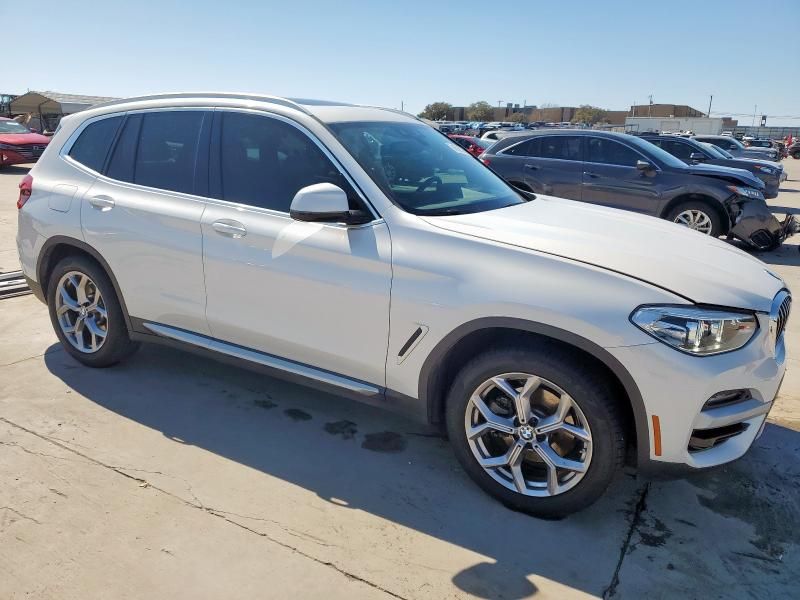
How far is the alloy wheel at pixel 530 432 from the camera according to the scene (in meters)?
2.65

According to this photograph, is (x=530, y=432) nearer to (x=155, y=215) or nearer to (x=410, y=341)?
(x=410, y=341)

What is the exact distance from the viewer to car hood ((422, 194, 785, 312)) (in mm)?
2557

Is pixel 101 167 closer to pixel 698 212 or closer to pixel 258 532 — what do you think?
pixel 258 532

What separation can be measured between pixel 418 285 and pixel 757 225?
7556mm

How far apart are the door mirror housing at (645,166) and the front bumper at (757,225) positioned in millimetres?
1192

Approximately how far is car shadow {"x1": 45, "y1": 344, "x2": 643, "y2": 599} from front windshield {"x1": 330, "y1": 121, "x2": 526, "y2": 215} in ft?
4.43

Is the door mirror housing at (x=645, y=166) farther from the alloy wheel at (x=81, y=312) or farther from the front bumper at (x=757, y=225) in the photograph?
the alloy wheel at (x=81, y=312)

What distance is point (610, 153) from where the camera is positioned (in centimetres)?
923

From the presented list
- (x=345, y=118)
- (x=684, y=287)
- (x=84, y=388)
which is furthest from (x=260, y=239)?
(x=684, y=287)

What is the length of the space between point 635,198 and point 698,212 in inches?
34.9

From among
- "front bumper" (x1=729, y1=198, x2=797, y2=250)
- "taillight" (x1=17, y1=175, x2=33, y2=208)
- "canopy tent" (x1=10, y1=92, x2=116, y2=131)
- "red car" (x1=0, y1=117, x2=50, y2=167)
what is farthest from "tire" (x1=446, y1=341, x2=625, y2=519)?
"canopy tent" (x1=10, y1=92, x2=116, y2=131)

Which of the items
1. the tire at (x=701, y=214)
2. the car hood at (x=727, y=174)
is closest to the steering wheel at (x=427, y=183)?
the tire at (x=701, y=214)

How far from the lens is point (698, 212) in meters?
8.79

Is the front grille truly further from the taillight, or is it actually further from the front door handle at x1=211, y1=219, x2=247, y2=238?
the taillight
